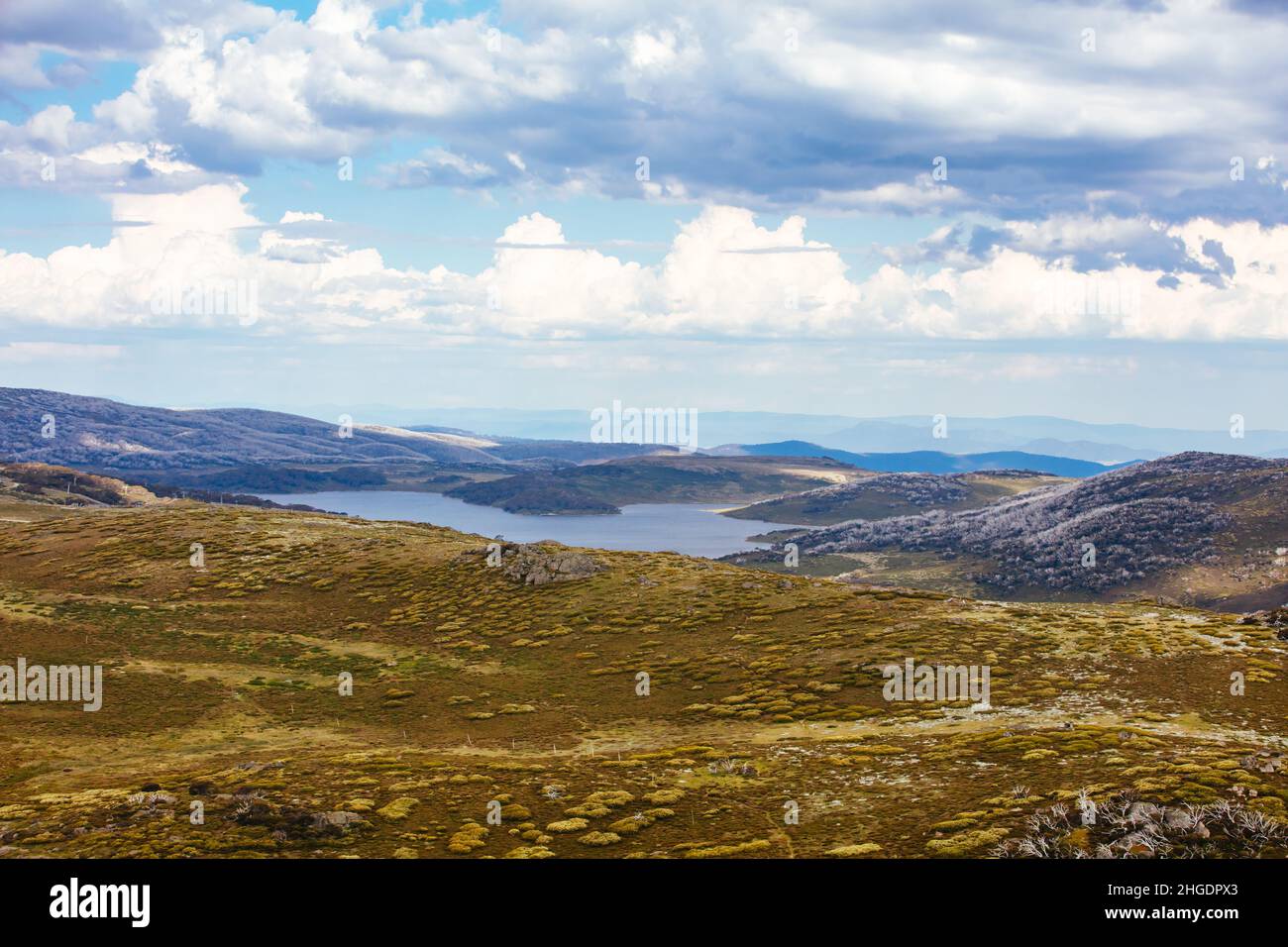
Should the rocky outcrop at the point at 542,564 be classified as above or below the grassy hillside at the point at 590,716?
above

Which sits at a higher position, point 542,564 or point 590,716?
point 542,564

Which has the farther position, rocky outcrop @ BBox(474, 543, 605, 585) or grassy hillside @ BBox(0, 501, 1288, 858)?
rocky outcrop @ BBox(474, 543, 605, 585)

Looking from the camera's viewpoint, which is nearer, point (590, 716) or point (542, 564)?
point (590, 716)

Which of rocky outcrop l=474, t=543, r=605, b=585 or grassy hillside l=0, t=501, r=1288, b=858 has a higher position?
rocky outcrop l=474, t=543, r=605, b=585

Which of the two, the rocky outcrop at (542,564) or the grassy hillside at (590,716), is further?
the rocky outcrop at (542,564)

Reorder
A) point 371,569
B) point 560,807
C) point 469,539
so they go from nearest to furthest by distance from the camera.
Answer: point 560,807
point 371,569
point 469,539
